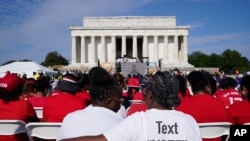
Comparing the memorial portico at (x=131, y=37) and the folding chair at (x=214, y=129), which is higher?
the memorial portico at (x=131, y=37)

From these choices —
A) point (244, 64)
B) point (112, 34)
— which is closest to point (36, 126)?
point (112, 34)

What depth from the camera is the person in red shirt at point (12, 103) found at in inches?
230

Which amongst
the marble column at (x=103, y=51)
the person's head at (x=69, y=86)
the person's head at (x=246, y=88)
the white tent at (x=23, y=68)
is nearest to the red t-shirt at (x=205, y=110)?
the person's head at (x=246, y=88)

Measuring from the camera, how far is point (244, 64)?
124 m

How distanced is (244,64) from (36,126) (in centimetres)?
12542

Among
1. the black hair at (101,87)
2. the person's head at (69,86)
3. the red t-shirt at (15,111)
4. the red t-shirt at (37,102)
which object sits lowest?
the red t-shirt at (37,102)

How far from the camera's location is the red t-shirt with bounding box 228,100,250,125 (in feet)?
19.3

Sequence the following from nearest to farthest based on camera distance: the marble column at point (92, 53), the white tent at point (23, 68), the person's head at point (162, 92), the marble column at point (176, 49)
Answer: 1. the person's head at point (162, 92)
2. the white tent at point (23, 68)
3. the marble column at point (176, 49)
4. the marble column at point (92, 53)

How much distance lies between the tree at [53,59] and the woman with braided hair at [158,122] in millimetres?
127004

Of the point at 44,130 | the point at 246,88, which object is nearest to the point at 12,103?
the point at 44,130

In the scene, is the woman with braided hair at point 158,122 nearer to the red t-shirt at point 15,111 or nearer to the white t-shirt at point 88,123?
the white t-shirt at point 88,123

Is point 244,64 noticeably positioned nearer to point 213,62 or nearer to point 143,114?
point 213,62

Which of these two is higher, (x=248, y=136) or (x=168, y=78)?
(x=168, y=78)

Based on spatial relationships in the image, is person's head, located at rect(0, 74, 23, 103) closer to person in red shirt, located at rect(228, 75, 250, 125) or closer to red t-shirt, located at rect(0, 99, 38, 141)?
red t-shirt, located at rect(0, 99, 38, 141)
